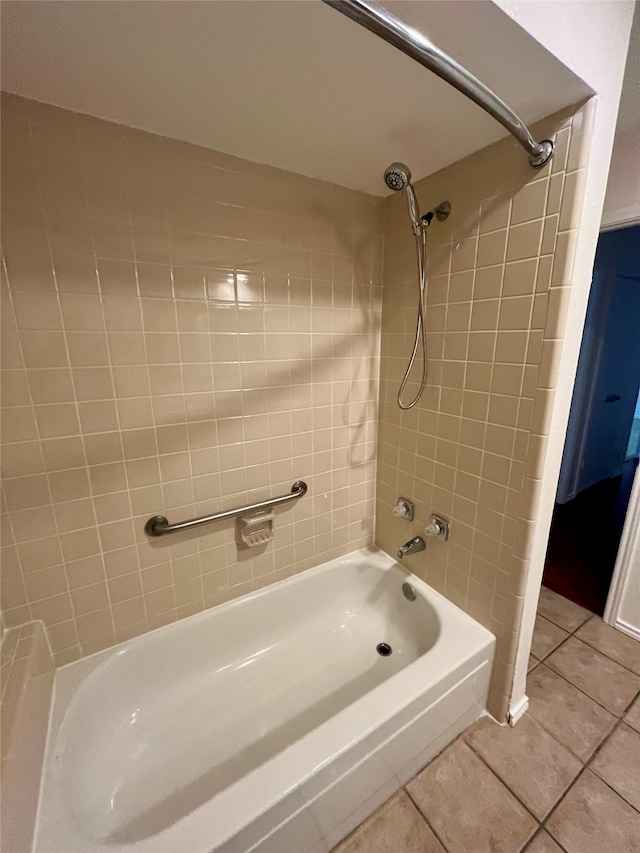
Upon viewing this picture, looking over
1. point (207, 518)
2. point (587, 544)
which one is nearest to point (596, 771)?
point (207, 518)

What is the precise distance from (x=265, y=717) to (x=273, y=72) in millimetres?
1946

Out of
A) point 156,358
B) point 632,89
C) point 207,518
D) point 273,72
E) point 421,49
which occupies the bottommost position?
point 207,518

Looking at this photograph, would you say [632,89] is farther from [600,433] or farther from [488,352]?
[600,433]

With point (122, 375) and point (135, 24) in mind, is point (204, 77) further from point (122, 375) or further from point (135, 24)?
point (122, 375)

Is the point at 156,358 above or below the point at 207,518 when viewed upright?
above

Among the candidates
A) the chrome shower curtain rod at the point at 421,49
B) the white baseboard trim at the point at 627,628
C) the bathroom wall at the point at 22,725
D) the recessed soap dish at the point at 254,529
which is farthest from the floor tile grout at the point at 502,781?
the chrome shower curtain rod at the point at 421,49

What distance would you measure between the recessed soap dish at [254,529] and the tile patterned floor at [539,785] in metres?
0.89

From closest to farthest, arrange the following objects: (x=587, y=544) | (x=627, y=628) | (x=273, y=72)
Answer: (x=273, y=72) < (x=627, y=628) < (x=587, y=544)

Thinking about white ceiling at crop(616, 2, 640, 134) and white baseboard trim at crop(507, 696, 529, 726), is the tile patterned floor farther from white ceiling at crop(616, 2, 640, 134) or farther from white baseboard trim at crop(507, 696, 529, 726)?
white ceiling at crop(616, 2, 640, 134)

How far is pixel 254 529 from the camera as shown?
4.39 ft

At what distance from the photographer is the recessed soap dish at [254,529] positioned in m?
1.31

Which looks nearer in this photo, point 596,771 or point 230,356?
point 596,771

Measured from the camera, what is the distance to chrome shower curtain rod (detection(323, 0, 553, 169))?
470 millimetres

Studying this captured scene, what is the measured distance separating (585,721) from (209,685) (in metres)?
1.42
